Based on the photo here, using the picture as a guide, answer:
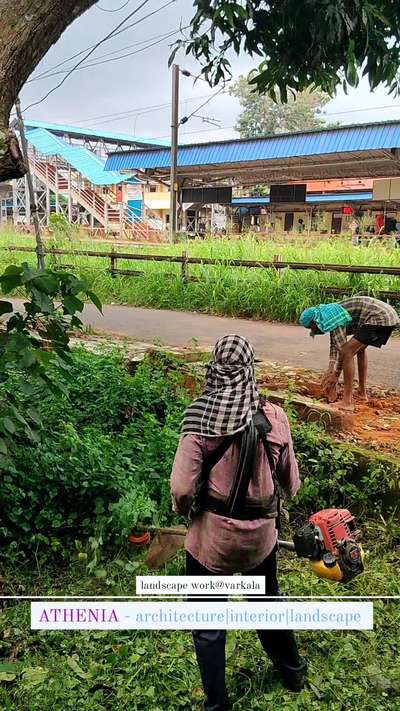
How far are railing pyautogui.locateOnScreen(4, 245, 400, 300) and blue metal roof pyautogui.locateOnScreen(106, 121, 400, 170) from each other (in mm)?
3475

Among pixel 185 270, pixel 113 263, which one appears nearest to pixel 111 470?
pixel 185 270

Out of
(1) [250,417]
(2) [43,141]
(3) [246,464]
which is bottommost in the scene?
(3) [246,464]

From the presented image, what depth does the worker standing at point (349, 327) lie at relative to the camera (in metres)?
4.07

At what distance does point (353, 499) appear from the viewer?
3.13 meters

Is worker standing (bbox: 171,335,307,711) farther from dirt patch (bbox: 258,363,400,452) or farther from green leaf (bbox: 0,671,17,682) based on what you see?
dirt patch (bbox: 258,363,400,452)

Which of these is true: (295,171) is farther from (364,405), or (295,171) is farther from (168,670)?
(168,670)

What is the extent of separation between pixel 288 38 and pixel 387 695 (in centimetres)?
283

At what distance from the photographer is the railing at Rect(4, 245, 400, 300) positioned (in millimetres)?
7489

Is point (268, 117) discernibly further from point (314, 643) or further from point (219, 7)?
point (314, 643)

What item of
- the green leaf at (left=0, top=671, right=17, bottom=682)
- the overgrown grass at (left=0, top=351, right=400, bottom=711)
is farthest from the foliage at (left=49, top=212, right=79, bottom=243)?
the green leaf at (left=0, top=671, right=17, bottom=682)

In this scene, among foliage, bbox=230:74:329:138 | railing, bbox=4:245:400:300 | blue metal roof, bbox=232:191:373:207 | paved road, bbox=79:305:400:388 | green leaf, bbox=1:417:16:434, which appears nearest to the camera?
green leaf, bbox=1:417:16:434

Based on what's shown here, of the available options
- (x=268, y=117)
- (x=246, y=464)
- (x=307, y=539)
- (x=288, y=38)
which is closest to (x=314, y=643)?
(x=307, y=539)

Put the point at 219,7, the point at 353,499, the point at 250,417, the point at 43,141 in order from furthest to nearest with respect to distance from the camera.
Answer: the point at 43,141
the point at 353,499
the point at 219,7
the point at 250,417

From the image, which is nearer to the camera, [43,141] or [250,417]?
[250,417]
